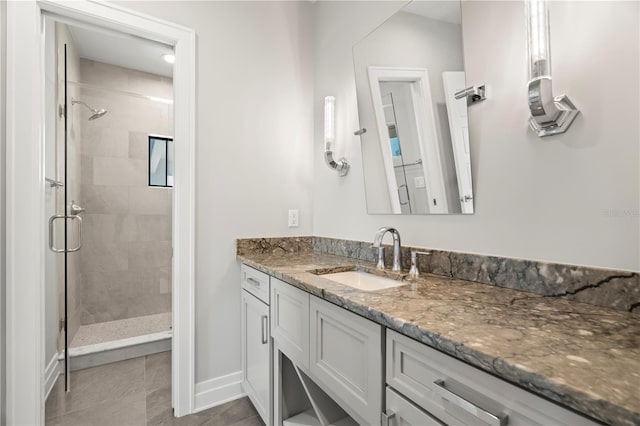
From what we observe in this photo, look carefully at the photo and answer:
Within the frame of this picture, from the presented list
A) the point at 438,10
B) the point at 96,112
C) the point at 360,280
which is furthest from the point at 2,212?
the point at 438,10

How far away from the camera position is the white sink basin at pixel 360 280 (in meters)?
1.41

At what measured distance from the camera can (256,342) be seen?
1617 mm

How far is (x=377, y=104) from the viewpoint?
1662mm

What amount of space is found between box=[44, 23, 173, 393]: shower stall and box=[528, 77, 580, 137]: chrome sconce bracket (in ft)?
8.06

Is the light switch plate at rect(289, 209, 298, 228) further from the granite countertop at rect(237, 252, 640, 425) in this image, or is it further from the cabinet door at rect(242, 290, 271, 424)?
the granite countertop at rect(237, 252, 640, 425)

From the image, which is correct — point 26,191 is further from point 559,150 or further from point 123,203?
Result: point 559,150

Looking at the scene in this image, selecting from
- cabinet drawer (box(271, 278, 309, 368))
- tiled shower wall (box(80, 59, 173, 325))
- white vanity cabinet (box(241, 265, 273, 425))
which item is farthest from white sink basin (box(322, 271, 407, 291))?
tiled shower wall (box(80, 59, 173, 325))

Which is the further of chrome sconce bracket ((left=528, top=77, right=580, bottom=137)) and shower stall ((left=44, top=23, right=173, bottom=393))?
shower stall ((left=44, top=23, right=173, bottom=393))

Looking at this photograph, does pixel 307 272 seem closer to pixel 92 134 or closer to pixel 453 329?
pixel 453 329

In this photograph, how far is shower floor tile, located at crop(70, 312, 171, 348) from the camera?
7.93 feet

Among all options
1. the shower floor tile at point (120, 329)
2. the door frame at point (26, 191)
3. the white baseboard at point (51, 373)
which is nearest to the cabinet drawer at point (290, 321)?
the door frame at point (26, 191)

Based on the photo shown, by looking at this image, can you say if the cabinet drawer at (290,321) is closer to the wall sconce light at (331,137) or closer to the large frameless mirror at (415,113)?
the large frameless mirror at (415,113)

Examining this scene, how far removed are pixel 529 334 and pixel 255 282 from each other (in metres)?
1.28

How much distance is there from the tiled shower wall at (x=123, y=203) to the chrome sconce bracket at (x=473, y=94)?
9.04 ft
